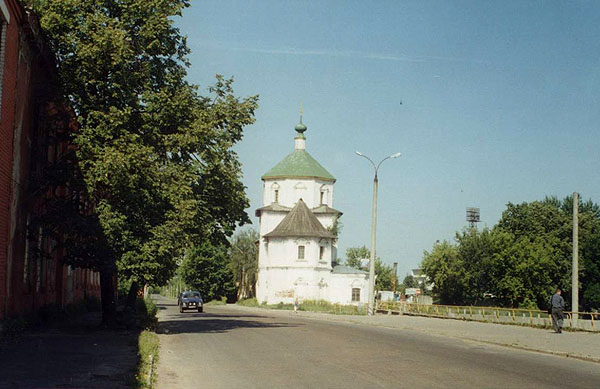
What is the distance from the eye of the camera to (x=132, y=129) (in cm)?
2398

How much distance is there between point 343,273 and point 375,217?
4552 centimetres

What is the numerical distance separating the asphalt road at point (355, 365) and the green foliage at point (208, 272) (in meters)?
75.0

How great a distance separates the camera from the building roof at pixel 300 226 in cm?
8719

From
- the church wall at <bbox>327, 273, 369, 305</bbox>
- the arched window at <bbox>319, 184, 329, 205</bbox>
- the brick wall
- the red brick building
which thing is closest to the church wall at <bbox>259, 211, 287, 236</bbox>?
the arched window at <bbox>319, 184, 329, 205</bbox>

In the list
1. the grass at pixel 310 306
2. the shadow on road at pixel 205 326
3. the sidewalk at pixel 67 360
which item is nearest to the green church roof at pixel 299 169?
the grass at pixel 310 306

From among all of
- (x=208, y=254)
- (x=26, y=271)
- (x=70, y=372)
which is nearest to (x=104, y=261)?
(x=26, y=271)

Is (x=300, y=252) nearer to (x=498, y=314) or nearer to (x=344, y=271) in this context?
(x=344, y=271)

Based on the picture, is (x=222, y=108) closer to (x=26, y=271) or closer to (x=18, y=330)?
(x=26, y=271)

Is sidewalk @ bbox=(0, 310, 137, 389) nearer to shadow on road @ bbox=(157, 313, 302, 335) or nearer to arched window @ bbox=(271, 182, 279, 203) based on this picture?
shadow on road @ bbox=(157, 313, 302, 335)

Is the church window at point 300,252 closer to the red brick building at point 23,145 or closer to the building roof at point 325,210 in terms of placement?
the building roof at point 325,210

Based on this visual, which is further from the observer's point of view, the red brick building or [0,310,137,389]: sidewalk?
the red brick building

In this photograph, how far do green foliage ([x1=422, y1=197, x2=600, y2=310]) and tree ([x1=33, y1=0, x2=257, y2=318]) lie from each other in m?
61.5

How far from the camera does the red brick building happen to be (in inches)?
747

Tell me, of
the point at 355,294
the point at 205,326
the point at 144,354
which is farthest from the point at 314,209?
the point at 144,354
